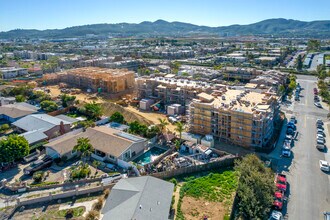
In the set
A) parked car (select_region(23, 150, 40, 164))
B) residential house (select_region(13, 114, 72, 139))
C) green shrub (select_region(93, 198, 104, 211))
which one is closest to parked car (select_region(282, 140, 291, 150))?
green shrub (select_region(93, 198, 104, 211))

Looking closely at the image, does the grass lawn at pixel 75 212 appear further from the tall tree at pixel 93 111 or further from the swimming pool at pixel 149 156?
the tall tree at pixel 93 111

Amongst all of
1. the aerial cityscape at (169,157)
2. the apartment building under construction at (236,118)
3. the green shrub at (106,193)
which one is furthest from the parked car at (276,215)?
the green shrub at (106,193)

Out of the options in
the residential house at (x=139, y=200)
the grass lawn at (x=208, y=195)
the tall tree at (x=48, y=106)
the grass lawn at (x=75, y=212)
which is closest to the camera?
the residential house at (x=139, y=200)

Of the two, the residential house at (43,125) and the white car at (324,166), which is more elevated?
the residential house at (43,125)

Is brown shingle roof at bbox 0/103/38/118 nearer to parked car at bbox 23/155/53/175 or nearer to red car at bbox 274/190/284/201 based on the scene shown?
parked car at bbox 23/155/53/175

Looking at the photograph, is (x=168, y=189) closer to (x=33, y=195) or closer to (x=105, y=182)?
(x=105, y=182)
